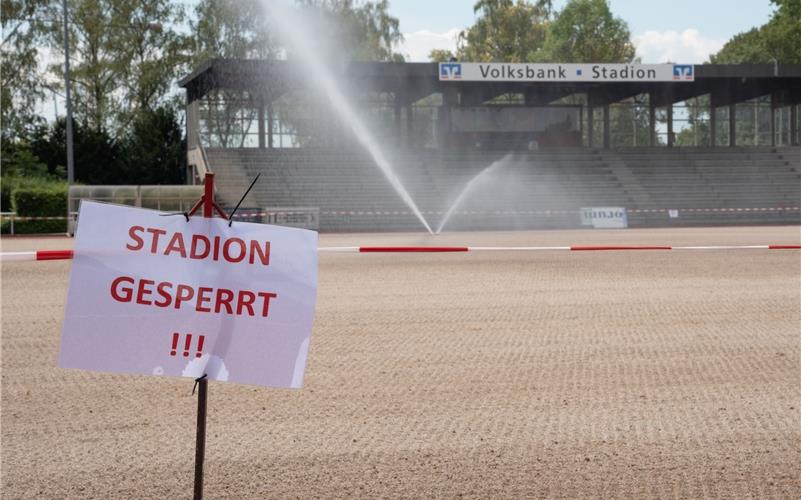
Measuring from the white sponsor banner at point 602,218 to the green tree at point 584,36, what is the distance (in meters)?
48.3

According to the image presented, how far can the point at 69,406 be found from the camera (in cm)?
808

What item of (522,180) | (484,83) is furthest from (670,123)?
(522,180)

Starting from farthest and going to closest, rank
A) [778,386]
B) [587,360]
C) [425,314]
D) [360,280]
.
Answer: [360,280] → [425,314] → [587,360] → [778,386]

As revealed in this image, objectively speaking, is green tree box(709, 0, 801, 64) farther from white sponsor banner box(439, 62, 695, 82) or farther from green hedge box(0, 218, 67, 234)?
green hedge box(0, 218, 67, 234)

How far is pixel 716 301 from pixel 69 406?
31.8 feet

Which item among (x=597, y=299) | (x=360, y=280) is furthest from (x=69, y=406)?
(x=360, y=280)

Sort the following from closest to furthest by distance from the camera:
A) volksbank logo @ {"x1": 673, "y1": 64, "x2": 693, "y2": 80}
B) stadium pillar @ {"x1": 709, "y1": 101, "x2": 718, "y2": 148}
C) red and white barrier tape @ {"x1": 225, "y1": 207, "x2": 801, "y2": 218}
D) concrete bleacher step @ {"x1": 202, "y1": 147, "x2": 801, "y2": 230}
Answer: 1. red and white barrier tape @ {"x1": 225, "y1": 207, "x2": 801, "y2": 218}
2. concrete bleacher step @ {"x1": 202, "y1": 147, "x2": 801, "y2": 230}
3. volksbank logo @ {"x1": 673, "y1": 64, "x2": 693, "y2": 80}
4. stadium pillar @ {"x1": 709, "y1": 101, "x2": 718, "y2": 148}

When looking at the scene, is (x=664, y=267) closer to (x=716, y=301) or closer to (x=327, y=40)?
(x=716, y=301)

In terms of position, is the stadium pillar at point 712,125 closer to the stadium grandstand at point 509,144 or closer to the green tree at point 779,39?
the stadium grandstand at point 509,144

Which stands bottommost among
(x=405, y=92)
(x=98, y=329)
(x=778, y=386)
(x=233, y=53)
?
(x=778, y=386)

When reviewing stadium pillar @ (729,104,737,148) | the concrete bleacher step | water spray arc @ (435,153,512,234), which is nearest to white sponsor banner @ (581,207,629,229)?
the concrete bleacher step

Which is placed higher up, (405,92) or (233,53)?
(233,53)

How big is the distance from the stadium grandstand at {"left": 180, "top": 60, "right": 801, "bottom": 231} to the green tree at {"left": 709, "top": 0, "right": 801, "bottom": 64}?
40.3m

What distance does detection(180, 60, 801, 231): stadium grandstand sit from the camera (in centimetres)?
Result: 4866
